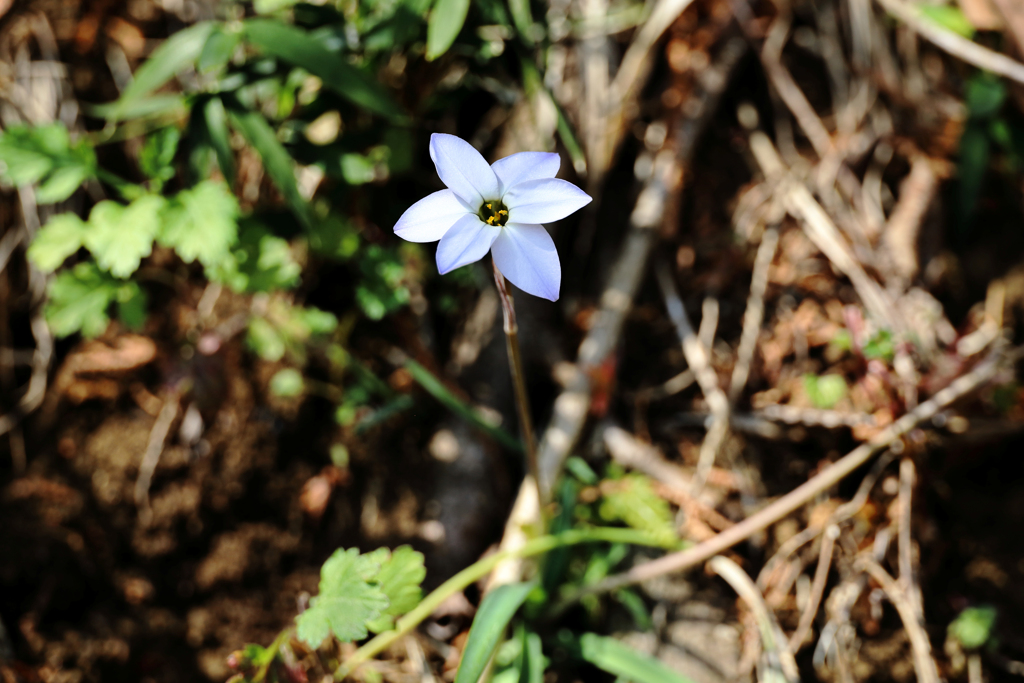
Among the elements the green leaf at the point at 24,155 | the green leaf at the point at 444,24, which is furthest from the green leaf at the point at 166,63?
the green leaf at the point at 444,24

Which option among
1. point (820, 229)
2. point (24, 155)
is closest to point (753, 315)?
point (820, 229)

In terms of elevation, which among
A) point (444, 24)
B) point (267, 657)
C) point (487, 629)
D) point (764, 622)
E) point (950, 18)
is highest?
point (444, 24)

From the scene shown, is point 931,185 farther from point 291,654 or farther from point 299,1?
point 291,654

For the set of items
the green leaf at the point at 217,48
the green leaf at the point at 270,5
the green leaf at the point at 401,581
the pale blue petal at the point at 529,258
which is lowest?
the green leaf at the point at 401,581

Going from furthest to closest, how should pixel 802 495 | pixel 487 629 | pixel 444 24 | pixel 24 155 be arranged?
pixel 802 495 < pixel 24 155 < pixel 444 24 < pixel 487 629

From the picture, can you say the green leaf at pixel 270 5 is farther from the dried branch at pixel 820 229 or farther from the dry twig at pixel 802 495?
the dry twig at pixel 802 495

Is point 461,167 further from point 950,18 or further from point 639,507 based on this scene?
point 950,18

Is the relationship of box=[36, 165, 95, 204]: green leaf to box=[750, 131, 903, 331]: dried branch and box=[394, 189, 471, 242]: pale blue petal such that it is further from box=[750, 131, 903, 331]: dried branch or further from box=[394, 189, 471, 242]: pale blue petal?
box=[750, 131, 903, 331]: dried branch
